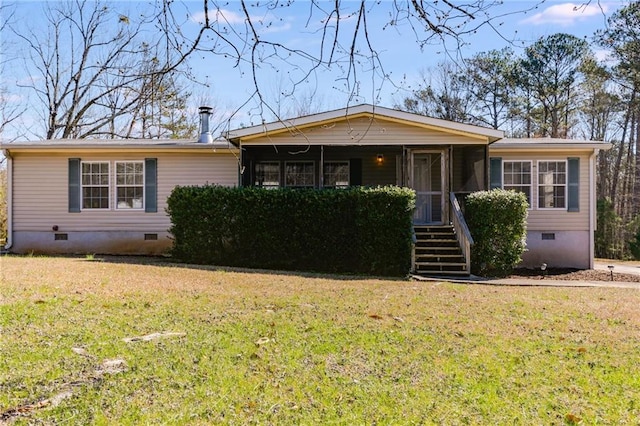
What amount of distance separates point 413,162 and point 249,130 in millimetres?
5019

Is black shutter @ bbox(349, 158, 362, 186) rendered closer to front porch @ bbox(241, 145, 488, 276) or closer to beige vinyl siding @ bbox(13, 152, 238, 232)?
front porch @ bbox(241, 145, 488, 276)

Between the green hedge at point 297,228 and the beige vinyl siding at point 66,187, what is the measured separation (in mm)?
2328

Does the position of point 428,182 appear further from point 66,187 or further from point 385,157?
point 66,187

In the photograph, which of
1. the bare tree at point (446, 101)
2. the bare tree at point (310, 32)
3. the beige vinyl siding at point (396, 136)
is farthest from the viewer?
the bare tree at point (446, 101)

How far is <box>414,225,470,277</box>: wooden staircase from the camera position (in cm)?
1139

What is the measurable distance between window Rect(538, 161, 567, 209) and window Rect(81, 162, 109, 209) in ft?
41.1

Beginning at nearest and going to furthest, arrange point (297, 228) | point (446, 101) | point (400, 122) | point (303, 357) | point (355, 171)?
point (303, 357)
point (297, 228)
point (400, 122)
point (355, 171)
point (446, 101)

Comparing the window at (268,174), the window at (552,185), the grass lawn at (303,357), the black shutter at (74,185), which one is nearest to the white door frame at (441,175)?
the window at (552,185)

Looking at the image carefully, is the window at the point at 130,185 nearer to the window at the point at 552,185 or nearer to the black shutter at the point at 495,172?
the black shutter at the point at 495,172

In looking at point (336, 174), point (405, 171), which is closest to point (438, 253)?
point (405, 171)

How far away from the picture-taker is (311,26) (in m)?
3.34

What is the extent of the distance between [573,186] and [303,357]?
40.1ft

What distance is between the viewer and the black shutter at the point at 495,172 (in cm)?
1391

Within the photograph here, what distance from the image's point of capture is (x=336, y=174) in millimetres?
15180
